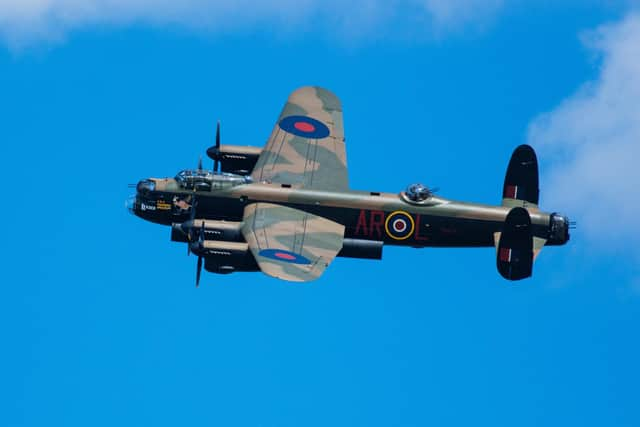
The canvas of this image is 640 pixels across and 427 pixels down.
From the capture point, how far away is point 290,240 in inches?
2955

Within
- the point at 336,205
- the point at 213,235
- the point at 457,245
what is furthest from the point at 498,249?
the point at 213,235

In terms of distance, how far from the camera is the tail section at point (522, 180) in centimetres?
7800

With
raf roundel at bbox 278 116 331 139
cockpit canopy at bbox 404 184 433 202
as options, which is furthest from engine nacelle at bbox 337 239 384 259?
raf roundel at bbox 278 116 331 139

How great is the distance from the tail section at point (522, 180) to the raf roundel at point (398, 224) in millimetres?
5006

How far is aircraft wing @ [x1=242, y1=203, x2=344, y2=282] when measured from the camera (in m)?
72.2

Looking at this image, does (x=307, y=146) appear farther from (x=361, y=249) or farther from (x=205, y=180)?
(x=361, y=249)

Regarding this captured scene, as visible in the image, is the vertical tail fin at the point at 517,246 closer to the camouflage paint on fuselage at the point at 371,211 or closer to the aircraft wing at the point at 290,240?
the camouflage paint on fuselage at the point at 371,211

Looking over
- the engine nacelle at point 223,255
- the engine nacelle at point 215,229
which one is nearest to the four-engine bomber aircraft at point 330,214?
the engine nacelle at point 215,229

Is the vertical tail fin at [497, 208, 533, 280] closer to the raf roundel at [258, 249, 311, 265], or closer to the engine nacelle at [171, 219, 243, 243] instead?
the raf roundel at [258, 249, 311, 265]

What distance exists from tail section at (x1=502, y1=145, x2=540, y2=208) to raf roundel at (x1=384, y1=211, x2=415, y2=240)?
5006mm

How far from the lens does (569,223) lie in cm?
7756

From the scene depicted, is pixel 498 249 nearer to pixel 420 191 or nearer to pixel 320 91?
pixel 420 191

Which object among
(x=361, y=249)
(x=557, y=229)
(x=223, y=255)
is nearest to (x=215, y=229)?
(x=223, y=255)

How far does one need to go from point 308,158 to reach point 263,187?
3.91 metres
